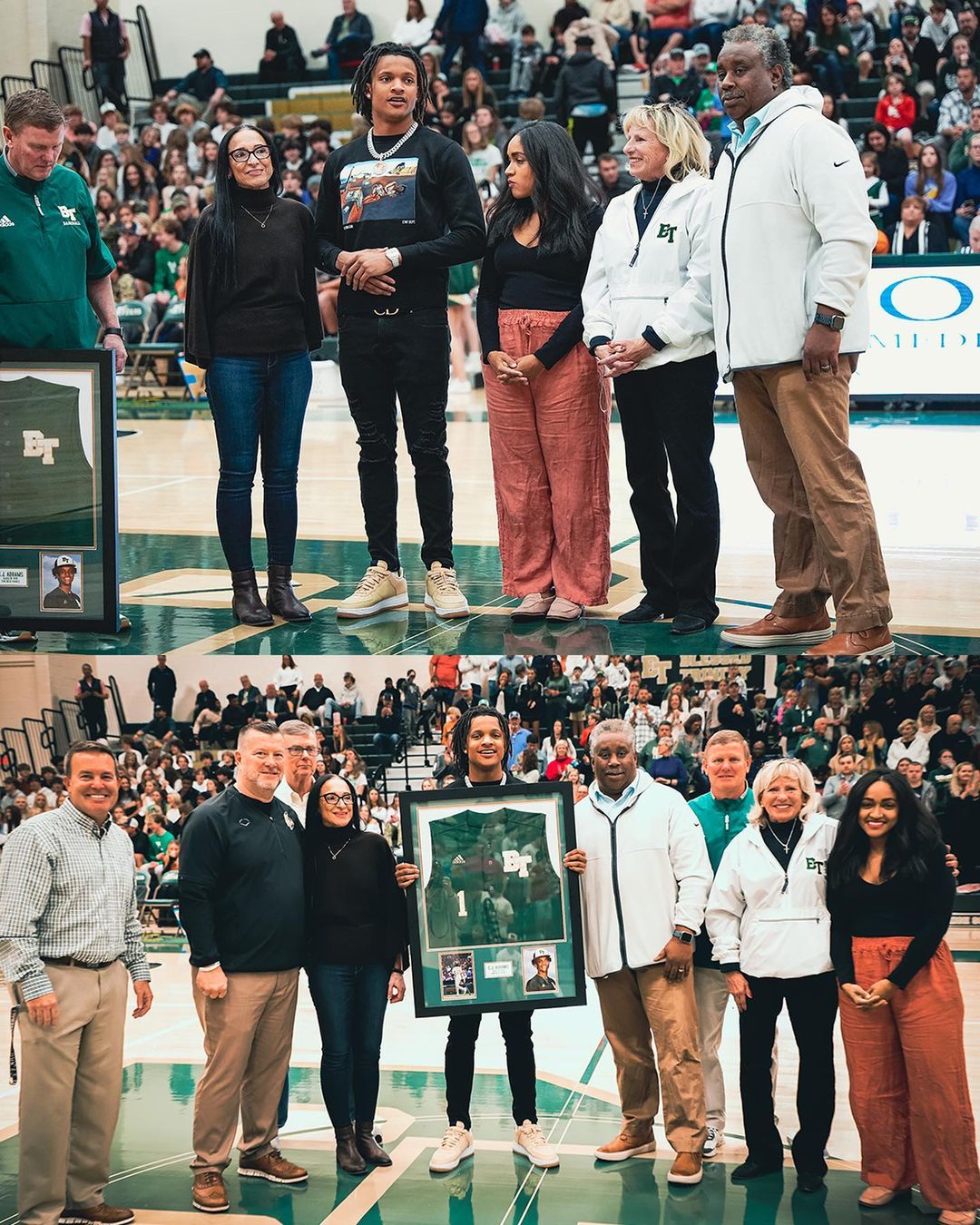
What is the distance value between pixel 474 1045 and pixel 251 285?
99.6 inches

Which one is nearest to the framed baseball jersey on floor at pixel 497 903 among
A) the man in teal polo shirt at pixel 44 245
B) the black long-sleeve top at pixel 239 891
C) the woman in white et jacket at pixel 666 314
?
the black long-sleeve top at pixel 239 891

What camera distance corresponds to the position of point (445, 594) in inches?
203

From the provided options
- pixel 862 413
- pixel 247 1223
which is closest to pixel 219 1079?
pixel 247 1223

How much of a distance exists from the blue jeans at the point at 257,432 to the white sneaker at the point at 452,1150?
2.07 metres

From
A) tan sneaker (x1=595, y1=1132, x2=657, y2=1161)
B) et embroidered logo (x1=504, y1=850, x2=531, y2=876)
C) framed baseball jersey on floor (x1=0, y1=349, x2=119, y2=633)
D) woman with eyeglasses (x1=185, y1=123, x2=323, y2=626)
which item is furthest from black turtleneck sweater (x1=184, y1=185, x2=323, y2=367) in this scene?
tan sneaker (x1=595, y1=1132, x2=657, y2=1161)

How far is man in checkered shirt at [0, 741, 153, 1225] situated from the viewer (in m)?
3.96

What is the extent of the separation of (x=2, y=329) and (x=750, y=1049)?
10.9 ft

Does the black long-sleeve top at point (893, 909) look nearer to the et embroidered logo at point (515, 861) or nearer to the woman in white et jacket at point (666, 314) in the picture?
the et embroidered logo at point (515, 861)

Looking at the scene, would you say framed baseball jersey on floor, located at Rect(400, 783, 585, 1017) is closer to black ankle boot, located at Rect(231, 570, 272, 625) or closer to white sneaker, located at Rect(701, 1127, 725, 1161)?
white sneaker, located at Rect(701, 1127, 725, 1161)

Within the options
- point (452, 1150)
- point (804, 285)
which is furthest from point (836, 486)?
point (452, 1150)

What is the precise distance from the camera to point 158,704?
492 inches

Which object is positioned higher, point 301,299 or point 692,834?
point 301,299

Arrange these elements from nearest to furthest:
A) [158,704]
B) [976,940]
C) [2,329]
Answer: [2,329]
[976,940]
[158,704]

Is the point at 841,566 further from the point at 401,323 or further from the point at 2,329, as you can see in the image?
the point at 2,329
